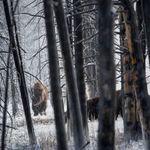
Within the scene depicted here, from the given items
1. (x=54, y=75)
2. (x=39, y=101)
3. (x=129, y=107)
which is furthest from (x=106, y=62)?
(x=39, y=101)

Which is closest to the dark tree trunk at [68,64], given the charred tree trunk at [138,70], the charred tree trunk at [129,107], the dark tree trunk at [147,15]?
the charred tree trunk at [138,70]

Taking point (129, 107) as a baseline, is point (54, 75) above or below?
above

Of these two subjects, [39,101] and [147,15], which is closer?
[147,15]

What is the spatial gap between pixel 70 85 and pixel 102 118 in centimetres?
157

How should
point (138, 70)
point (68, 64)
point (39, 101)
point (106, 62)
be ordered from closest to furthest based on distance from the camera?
point (106, 62) < point (68, 64) < point (138, 70) < point (39, 101)

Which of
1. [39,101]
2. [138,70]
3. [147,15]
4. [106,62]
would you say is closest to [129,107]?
[138,70]

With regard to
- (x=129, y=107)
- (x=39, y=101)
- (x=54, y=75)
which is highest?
(x=39, y=101)

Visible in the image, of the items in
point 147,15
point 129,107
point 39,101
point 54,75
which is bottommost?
point 129,107

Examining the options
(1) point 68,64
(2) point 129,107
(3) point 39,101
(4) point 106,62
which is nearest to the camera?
(4) point 106,62

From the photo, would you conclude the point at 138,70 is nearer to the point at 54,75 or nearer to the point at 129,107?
the point at 129,107

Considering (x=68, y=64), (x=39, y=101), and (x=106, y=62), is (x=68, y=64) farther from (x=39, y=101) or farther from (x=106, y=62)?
(x=39, y=101)

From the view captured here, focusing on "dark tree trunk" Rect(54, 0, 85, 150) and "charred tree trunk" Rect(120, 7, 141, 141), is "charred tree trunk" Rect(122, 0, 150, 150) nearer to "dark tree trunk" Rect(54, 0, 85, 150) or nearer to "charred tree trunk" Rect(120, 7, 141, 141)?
"dark tree trunk" Rect(54, 0, 85, 150)

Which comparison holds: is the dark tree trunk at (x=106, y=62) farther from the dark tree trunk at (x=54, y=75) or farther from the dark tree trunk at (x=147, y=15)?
the dark tree trunk at (x=147, y=15)

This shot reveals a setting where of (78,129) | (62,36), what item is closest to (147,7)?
(62,36)
